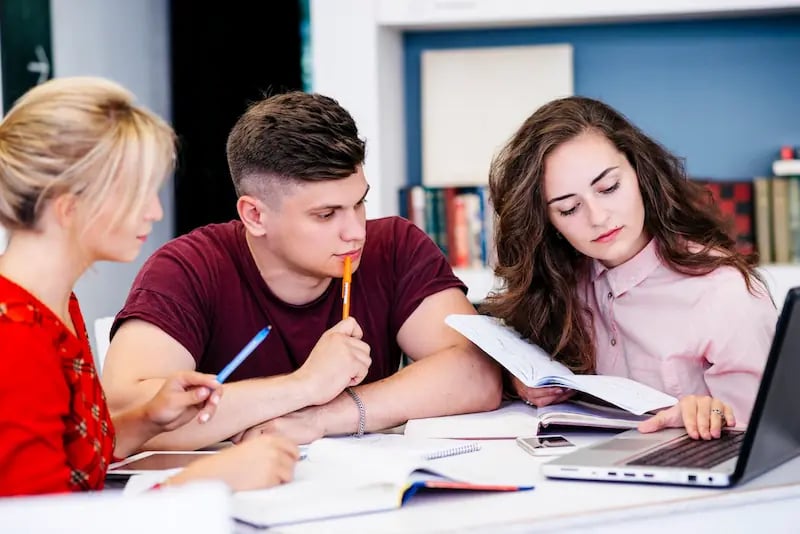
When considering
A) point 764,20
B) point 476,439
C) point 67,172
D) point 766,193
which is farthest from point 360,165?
point 764,20

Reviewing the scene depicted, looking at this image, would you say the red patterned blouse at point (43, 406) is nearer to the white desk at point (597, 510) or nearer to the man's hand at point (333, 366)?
the white desk at point (597, 510)

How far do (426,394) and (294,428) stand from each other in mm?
244

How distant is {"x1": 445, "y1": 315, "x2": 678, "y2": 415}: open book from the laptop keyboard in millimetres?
139

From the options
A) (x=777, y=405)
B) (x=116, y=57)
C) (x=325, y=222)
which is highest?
(x=116, y=57)

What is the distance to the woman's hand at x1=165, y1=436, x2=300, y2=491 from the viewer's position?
Result: 46.8 inches

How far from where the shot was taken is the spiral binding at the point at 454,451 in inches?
54.0

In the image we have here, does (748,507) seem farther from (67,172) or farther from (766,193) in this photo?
(766,193)

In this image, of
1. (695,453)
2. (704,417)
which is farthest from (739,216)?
(695,453)

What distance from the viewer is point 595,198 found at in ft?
5.84

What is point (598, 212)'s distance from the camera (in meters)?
1.76

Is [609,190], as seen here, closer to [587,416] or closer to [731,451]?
[587,416]

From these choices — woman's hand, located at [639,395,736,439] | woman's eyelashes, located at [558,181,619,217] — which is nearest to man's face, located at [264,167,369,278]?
woman's eyelashes, located at [558,181,619,217]

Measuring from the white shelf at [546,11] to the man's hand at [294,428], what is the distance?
2.05m

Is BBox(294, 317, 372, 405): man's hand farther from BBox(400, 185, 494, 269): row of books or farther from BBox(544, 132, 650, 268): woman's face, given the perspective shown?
BBox(400, 185, 494, 269): row of books
